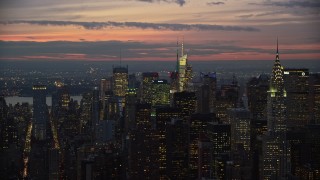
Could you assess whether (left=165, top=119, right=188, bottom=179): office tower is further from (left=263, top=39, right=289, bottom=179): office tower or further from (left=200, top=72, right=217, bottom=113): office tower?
(left=263, top=39, right=289, bottom=179): office tower

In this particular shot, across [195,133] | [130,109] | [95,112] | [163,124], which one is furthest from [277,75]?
[95,112]

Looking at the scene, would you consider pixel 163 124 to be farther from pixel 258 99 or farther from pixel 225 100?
pixel 258 99

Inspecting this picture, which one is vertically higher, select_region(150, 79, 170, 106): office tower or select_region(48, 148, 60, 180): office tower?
select_region(150, 79, 170, 106): office tower

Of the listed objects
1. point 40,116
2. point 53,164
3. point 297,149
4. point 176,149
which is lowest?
point 176,149

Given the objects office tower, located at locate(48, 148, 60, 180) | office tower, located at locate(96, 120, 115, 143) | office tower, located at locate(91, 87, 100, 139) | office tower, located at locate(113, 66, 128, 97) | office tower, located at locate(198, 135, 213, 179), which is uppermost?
office tower, located at locate(113, 66, 128, 97)

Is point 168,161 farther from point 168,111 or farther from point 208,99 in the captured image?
point 208,99

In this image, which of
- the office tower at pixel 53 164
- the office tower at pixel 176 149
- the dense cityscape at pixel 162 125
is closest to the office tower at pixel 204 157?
the dense cityscape at pixel 162 125

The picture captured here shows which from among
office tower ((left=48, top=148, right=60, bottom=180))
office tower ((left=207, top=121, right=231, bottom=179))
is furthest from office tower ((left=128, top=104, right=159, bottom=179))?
office tower ((left=48, top=148, right=60, bottom=180))
